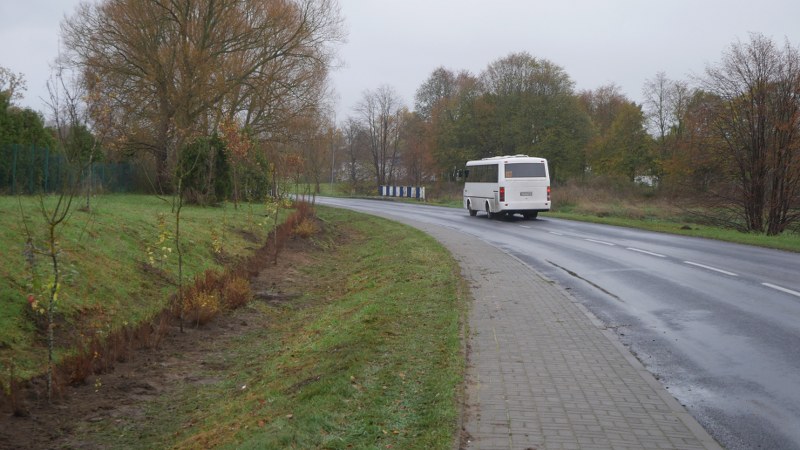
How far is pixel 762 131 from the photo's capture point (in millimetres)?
26859

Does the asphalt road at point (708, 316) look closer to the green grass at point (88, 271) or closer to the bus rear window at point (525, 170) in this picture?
the green grass at point (88, 271)

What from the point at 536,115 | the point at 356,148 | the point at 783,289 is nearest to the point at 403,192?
the point at 536,115

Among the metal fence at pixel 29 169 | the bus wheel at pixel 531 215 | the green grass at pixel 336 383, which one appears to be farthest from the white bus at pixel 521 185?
the green grass at pixel 336 383

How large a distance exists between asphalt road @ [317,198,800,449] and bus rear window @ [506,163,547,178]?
1076cm

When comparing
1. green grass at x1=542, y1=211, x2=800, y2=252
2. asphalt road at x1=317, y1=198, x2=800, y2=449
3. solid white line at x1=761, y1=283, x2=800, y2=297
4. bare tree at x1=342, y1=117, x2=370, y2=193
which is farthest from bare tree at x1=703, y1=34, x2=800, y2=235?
bare tree at x1=342, y1=117, x2=370, y2=193

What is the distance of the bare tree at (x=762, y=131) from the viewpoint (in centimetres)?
2586

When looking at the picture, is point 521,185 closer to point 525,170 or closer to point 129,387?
point 525,170

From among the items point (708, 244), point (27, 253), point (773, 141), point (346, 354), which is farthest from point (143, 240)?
point (773, 141)

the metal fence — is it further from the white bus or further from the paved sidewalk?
the white bus

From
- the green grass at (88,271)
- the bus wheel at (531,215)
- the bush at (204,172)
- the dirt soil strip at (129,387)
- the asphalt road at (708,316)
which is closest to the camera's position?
the asphalt road at (708,316)

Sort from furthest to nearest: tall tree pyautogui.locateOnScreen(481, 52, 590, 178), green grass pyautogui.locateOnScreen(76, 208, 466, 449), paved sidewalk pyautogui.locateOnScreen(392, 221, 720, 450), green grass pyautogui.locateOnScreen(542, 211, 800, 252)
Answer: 1. tall tree pyautogui.locateOnScreen(481, 52, 590, 178)
2. green grass pyautogui.locateOnScreen(542, 211, 800, 252)
3. green grass pyautogui.locateOnScreen(76, 208, 466, 449)
4. paved sidewalk pyautogui.locateOnScreen(392, 221, 720, 450)

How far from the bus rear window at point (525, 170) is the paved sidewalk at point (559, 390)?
832 inches

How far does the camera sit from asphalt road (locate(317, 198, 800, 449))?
576cm

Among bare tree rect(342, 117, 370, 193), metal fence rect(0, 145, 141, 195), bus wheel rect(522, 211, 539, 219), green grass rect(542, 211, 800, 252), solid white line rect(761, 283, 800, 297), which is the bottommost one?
solid white line rect(761, 283, 800, 297)
